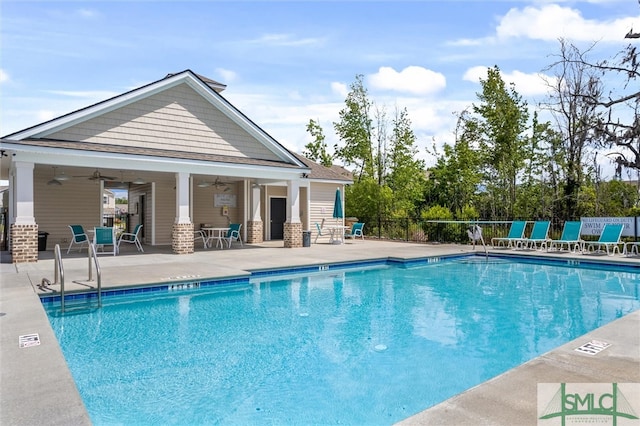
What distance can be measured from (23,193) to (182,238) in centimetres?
409

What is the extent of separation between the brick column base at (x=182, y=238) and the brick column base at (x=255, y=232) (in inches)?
180

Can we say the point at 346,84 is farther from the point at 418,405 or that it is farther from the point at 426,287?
the point at 418,405

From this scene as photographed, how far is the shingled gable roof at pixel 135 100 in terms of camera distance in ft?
36.8

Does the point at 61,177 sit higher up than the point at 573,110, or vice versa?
the point at 573,110

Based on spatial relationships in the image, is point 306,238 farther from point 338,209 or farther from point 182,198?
point 182,198

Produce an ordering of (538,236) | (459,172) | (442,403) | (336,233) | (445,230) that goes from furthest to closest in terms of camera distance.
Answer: (459,172) → (336,233) → (445,230) → (538,236) → (442,403)

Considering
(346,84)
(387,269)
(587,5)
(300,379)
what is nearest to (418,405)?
(300,379)

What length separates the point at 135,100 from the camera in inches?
509

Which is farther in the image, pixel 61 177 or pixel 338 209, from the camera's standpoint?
pixel 338 209

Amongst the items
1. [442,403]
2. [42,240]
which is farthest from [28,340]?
[42,240]

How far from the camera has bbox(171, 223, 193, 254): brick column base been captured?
1291 cm

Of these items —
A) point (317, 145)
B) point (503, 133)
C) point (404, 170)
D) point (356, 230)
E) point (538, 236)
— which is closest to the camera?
point (538, 236)

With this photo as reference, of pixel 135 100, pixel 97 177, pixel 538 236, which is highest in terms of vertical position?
pixel 135 100

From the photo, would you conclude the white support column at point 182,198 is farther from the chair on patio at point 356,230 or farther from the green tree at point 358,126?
the green tree at point 358,126
